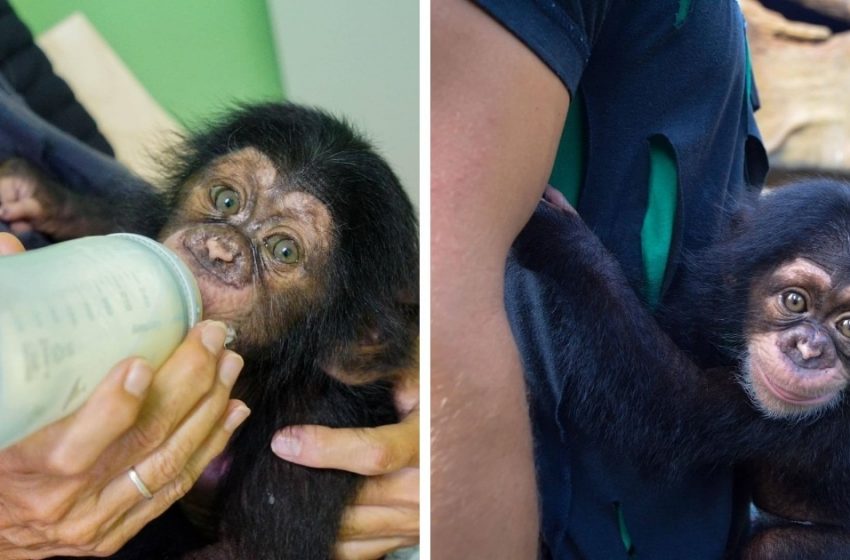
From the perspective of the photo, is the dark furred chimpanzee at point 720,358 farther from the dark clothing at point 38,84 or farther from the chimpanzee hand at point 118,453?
the dark clothing at point 38,84

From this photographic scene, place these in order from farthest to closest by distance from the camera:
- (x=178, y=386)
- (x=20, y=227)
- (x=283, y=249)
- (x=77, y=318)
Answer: (x=20, y=227), (x=283, y=249), (x=178, y=386), (x=77, y=318)

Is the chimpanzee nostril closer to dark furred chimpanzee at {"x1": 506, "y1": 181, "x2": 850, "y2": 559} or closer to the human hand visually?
dark furred chimpanzee at {"x1": 506, "y1": 181, "x2": 850, "y2": 559}

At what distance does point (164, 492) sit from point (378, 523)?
0.91 ft

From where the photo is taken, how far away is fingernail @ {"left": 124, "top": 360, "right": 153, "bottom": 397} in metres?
0.64

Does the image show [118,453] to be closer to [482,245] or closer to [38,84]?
[482,245]

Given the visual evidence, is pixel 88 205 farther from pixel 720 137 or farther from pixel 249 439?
pixel 720 137

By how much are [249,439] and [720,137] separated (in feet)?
2.11

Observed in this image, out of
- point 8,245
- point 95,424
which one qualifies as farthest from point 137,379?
point 8,245

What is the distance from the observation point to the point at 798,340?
785 mm

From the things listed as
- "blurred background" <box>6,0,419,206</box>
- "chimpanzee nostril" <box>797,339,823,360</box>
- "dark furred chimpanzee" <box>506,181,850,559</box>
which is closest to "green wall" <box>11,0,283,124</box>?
"blurred background" <box>6,0,419,206</box>

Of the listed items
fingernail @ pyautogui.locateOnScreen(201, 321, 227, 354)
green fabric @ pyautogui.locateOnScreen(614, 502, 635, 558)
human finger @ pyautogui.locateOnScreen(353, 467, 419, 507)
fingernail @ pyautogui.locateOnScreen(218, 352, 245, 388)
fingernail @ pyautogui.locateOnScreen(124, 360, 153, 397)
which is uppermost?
fingernail @ pyautogui.locateOnScreen(124, 360, 153, 397)

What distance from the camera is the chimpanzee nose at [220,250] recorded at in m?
0.89

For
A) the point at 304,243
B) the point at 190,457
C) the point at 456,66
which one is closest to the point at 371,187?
the point at 304,243

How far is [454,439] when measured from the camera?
32.3 inches
